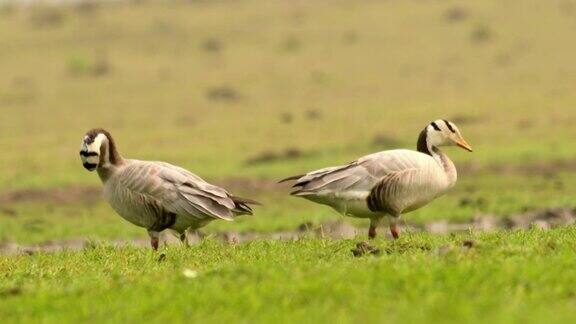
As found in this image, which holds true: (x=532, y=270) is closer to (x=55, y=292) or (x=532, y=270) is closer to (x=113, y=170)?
(x=55, y=292)

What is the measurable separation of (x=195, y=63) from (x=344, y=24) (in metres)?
7.43

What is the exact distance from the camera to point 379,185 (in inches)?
461

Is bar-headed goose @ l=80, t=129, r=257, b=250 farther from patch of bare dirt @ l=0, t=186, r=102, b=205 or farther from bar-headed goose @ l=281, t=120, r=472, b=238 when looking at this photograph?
patch of bare dirt @ l=0, t=186, r=102, b=205

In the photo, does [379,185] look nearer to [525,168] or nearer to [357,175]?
[357,175]

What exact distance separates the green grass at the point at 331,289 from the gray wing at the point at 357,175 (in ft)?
5.72

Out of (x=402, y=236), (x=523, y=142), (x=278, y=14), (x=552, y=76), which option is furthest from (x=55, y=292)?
(x=278, y=14)

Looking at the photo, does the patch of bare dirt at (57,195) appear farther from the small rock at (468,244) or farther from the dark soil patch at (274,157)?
the small rock at (468,244)

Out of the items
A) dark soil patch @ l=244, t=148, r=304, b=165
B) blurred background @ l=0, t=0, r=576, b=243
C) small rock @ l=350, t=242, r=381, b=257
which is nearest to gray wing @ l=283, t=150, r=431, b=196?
small rock @ l=350, t=242, r=381, b=257

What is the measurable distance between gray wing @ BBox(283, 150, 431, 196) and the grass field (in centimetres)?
65

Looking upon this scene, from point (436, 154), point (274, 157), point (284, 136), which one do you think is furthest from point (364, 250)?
point (284, 136)

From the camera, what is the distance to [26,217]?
19594 millimetres

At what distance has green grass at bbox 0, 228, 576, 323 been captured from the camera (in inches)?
297

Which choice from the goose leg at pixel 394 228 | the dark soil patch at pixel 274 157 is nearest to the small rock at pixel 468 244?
the goose leg at pixel 394 228

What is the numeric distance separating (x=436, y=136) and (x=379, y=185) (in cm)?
123
